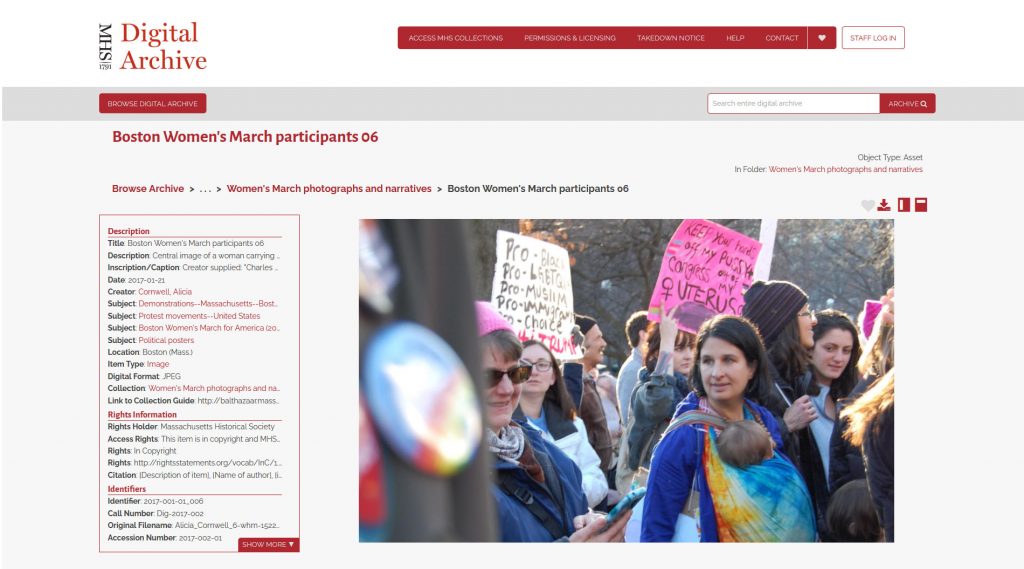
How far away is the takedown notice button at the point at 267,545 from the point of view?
529cm

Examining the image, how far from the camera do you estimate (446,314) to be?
16.2 ft

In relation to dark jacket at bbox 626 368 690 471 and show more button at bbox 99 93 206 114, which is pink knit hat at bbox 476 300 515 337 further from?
show more button at bbox 99 93 206 114

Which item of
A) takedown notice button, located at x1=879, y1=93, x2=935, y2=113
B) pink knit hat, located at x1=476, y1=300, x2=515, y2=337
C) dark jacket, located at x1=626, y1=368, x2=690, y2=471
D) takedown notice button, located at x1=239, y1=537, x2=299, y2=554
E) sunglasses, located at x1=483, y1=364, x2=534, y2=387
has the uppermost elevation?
takedown notice button, located at x1=879, y1=93, x2=935, y2=113

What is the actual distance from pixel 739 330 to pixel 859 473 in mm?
1000

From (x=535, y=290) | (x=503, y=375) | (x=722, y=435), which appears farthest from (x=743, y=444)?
(x=535, y=290)

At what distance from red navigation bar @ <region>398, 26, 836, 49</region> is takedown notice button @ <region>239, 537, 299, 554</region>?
7.68 feet

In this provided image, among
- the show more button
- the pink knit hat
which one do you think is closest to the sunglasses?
the pink knit hat

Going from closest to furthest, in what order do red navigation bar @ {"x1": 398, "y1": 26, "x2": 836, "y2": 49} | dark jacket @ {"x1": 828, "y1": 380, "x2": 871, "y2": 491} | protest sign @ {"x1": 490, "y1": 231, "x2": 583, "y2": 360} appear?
red navigation bar @ {"x1": 398, "y1": 26, "x2": 836, "y2": 49}, dark jacket @ {"x1": 828, "y1": 380, "x2": 871, "y2": 491}, protest sign @ {"x1": 490, "y1": 231, "x2": 583, "y2": 360}

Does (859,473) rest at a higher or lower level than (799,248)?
lower

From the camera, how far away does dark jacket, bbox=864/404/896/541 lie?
5398mm

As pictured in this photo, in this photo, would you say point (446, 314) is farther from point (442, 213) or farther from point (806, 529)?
point (806, 529)

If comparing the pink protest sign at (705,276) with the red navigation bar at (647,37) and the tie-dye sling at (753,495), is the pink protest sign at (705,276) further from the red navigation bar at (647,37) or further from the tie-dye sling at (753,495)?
the red navigation bar at (647,37)

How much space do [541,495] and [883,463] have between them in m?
1.63

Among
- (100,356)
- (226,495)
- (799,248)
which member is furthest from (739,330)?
(799,248)
